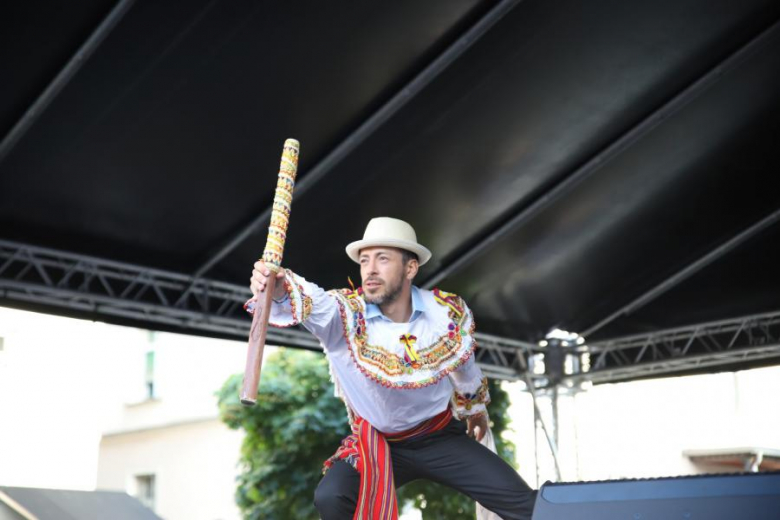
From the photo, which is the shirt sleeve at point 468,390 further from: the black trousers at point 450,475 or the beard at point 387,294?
the beard at point 387,294

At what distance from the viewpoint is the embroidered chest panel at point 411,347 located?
10.2 ft

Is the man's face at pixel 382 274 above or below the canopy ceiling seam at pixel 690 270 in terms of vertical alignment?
below

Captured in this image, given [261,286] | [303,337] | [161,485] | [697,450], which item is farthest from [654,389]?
[261,286]

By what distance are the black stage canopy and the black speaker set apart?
2.54 metres

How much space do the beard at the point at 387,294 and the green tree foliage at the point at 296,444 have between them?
535cm

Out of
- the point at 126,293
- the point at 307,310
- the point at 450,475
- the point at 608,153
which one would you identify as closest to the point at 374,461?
the point at 450,475

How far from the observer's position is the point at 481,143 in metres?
5.02

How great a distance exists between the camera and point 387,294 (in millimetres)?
3273

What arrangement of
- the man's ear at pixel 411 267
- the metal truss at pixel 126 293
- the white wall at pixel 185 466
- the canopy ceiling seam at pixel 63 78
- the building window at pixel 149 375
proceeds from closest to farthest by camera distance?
the man's ear at pixel 411 267
the canopy ceiling seam at pixel 63 78
the metal truss at pixel 126 293
the white wall at pixel 185 466
the building window at pixel 149 375

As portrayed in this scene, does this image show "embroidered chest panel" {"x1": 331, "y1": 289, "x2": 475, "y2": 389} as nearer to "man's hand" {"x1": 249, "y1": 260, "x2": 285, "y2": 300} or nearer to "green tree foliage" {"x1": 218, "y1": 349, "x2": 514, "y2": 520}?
"man's hand" {"x1": 249, "y1": 260, "x2": 285, "y2": 300}

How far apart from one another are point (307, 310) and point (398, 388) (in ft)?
1.45

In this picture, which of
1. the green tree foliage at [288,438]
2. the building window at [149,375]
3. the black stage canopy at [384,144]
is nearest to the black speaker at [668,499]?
the black stage canopy at [384,144]

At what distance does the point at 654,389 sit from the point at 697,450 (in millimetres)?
1070

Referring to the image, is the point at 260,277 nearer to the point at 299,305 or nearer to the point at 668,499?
the point at 299,305
